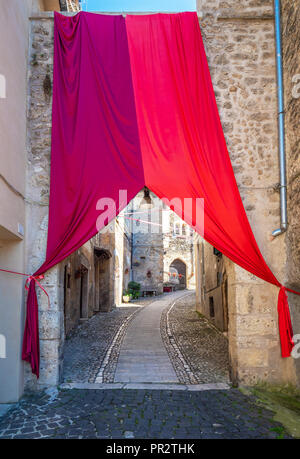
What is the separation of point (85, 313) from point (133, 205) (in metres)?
12.3

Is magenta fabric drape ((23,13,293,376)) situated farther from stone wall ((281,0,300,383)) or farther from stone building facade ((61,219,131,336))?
stone building facade ((61,219,131,336))

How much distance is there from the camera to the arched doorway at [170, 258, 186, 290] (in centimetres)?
2869

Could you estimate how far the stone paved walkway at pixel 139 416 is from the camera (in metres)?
3.74

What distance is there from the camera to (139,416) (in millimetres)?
4164

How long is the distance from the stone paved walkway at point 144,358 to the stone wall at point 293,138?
2.22 m

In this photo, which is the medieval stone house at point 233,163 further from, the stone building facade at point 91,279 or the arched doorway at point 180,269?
the arched doorway at point 180,269

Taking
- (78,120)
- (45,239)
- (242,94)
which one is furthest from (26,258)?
(242,94)

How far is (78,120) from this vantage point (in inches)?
221

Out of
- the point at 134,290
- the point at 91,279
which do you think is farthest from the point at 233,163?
the point at 134,290

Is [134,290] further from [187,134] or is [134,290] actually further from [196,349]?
[187,134]

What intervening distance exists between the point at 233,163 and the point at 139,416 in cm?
389

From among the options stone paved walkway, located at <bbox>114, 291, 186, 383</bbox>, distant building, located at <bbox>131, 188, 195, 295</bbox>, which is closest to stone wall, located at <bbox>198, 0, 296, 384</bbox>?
stone paved walkway, located at <bbox>114, 291, 186, 383</bbox>
